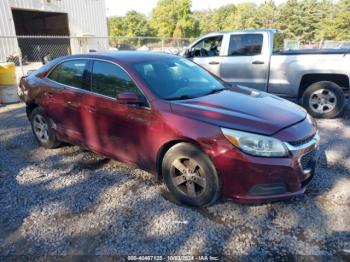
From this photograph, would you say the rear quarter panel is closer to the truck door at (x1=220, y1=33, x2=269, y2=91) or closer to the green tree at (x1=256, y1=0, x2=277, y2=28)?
the truck door at (x1=220, y1=33, x2=269, y2=91)

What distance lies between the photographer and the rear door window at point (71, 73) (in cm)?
425

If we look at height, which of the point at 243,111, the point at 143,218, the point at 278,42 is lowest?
the point at 143,218

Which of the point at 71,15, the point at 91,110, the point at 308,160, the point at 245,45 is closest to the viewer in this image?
the point at 308,160

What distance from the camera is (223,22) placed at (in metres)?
72.9

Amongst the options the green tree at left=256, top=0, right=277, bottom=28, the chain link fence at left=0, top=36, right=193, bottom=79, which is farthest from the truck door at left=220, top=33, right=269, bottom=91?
the green tree at left=256, top=0, right=277, bottom=28

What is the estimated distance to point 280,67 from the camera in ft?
22.0

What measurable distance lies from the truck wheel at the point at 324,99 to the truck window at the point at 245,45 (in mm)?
1463

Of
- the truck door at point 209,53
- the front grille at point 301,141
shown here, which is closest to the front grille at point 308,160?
the front grille at point 301,141

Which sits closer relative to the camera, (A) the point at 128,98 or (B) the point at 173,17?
(A) the point at 128,98

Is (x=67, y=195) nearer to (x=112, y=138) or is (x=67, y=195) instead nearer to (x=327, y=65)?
(x=112, y=138)

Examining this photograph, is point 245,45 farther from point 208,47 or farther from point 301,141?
point 301,141

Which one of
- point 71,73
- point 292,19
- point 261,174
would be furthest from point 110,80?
point 292,19

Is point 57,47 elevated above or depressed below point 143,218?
above

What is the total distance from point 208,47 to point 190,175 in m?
5.38
